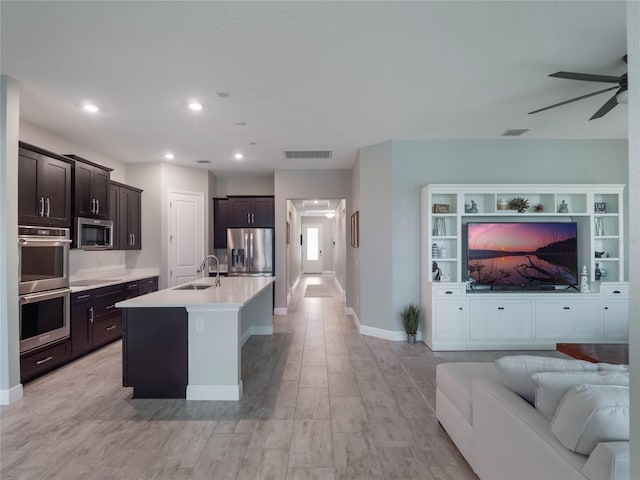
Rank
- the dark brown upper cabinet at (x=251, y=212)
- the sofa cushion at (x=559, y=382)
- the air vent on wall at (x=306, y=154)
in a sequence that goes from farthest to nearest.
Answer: the dark brown upper cabinet at (x=251, y=212), the air vent on wall at (x=306, y=154), the sofa cushion at (x=559, y=382)

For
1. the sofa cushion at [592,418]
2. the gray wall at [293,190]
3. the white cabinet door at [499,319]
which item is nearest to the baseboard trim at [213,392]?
the sofa cushion at [592,418]

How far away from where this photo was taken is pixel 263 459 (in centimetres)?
213

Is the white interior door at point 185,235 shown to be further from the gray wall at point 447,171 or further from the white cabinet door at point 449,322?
the white cabinet door at point 449,322

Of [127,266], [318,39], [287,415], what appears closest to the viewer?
[318,39]

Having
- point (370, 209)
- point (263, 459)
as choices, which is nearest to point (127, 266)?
point (370, 209)

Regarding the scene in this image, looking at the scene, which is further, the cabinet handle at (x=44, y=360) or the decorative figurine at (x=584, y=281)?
the decorative figurine at (x=584, y=281)

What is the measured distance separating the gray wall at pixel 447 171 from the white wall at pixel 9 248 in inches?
161

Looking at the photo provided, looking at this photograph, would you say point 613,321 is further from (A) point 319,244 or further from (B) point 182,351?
(A) point 319,244

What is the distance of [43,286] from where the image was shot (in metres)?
3.44

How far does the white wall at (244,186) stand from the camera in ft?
23.6

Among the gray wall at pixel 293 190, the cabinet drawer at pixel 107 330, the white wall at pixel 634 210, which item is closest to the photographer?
the white wall at pixel 634 210

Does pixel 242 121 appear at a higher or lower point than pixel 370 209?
higher

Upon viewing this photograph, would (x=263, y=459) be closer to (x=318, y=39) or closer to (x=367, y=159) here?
(x=318, y=39)

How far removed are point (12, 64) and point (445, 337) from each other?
5.13 metres
